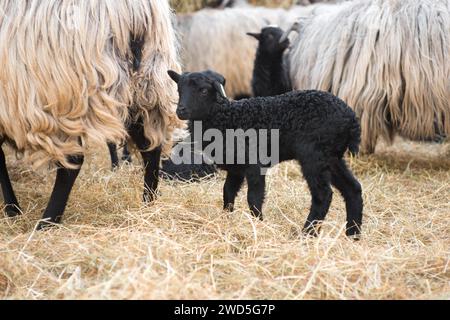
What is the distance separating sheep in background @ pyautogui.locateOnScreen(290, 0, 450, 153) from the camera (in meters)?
4.96

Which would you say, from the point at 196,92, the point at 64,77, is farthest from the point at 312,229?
the point at 64,77

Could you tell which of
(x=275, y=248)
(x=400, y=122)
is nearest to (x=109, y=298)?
(x=275, y=248)

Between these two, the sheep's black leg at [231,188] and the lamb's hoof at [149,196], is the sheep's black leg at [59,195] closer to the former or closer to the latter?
the lamb's hoof at [149,196]

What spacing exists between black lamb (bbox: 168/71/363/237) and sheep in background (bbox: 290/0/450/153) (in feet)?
5.63

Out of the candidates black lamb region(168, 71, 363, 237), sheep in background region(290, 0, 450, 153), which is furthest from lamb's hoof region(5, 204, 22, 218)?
sheep in background region(290, 0, 450, 153)

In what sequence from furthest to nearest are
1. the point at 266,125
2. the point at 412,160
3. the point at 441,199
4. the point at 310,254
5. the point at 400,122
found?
1. the point at 412,160
2. the point at 400,122
3. the point at 441,199
4. the point at 266,125
5. the point at 310,254

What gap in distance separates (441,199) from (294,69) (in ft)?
6.63

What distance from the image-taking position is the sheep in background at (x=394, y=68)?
4.96 metres

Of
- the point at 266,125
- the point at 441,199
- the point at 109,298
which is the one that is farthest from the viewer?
the point at 441,199

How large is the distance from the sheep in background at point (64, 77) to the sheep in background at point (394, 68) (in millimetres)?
2209

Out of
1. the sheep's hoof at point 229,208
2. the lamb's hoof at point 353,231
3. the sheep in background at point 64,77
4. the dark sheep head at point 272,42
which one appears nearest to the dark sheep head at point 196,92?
the sheep in background at point 64,77

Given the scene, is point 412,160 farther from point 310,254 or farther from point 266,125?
point 310,254

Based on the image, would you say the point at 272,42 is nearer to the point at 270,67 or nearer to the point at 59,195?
the point at 270,67
